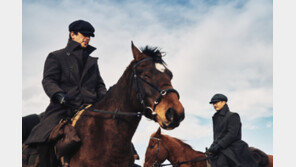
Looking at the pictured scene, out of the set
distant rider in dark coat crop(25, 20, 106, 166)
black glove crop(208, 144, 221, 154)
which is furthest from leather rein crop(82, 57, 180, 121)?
black glove crop(208, 144, 221, 154)

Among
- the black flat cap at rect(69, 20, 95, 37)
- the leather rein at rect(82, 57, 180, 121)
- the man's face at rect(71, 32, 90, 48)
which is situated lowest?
the leather rein at rect(82, 57, 180, 121)

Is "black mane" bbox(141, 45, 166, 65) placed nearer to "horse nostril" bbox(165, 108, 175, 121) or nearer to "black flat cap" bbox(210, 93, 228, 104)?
"horse nostril" bbox(165, 108, 175, 121)

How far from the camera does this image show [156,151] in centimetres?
977

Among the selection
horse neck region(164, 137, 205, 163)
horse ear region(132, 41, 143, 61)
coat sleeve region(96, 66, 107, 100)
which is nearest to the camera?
horse ear region(132, 41, 143, 61)

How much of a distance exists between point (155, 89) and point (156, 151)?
6.19m

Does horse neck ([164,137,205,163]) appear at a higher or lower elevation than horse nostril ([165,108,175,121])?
lower

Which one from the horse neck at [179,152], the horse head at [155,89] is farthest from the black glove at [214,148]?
the horse head at [155,89]

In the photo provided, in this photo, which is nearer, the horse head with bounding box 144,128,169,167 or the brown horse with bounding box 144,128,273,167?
the brown horse with bounding box 144,128,273,167

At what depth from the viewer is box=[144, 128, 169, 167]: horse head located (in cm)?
971

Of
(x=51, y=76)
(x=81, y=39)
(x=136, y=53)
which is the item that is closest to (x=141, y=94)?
(x=136, y=53)

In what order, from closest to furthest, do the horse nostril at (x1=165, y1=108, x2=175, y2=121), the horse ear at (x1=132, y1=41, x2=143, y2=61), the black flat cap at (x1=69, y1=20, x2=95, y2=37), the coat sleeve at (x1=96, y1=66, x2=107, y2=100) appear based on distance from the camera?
1. the horse nostril at (x1=165, y1=108, x2=175, y2=121)
2. the horse ear at (x1=132, y1=41, x2=143, y2=61)
3. the black flat cap at (x1=69, y1=20, x2=95, y2=37)
4. the coat sleeve at (x1=96, y1=66, x2=107, y2=100)

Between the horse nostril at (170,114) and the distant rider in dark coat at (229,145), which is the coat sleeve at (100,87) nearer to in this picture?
the horse nostril at (170,114)

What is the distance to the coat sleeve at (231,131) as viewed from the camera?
8.90 meters

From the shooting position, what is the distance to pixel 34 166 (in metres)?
4.64
